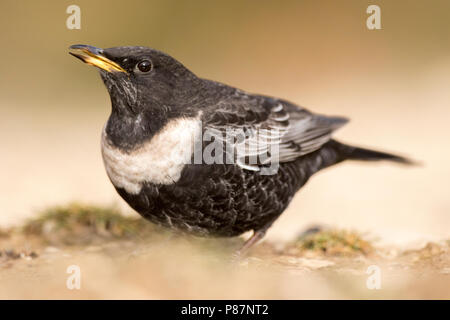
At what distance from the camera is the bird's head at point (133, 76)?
4.63m

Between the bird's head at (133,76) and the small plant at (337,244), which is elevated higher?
the bird's head at (133,76)

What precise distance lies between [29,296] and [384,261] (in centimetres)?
293

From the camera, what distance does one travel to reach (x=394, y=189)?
29.2 feet

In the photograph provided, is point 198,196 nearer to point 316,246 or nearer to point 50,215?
point 316,246

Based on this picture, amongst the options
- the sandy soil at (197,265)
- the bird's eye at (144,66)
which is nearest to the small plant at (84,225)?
the sandy soil at (197,265)

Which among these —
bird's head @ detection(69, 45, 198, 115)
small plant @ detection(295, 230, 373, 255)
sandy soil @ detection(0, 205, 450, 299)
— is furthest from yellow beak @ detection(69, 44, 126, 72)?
small plant @ detection(295, 230, 373, 255)

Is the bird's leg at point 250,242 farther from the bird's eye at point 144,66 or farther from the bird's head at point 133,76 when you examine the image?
the bird's eye at point 144,66

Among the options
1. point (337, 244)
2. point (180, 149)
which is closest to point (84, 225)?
point (180, 149)

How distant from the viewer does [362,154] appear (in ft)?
21.2

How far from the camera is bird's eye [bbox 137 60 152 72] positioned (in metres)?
4.68

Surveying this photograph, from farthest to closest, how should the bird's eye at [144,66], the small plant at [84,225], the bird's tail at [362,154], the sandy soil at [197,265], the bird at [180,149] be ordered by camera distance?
the bird's tail at [362,154]
the small plant at [84,225]
the bird's eye at [144,66]
the bird at [180,149]
the sandy soil at [197,265]

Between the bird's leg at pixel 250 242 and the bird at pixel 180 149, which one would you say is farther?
the bird's leg at pixel 250 242

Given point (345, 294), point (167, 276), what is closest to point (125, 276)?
point (167, 276)

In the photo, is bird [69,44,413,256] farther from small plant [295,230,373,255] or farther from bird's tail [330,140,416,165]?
bird's tail [330,140,416,165]
